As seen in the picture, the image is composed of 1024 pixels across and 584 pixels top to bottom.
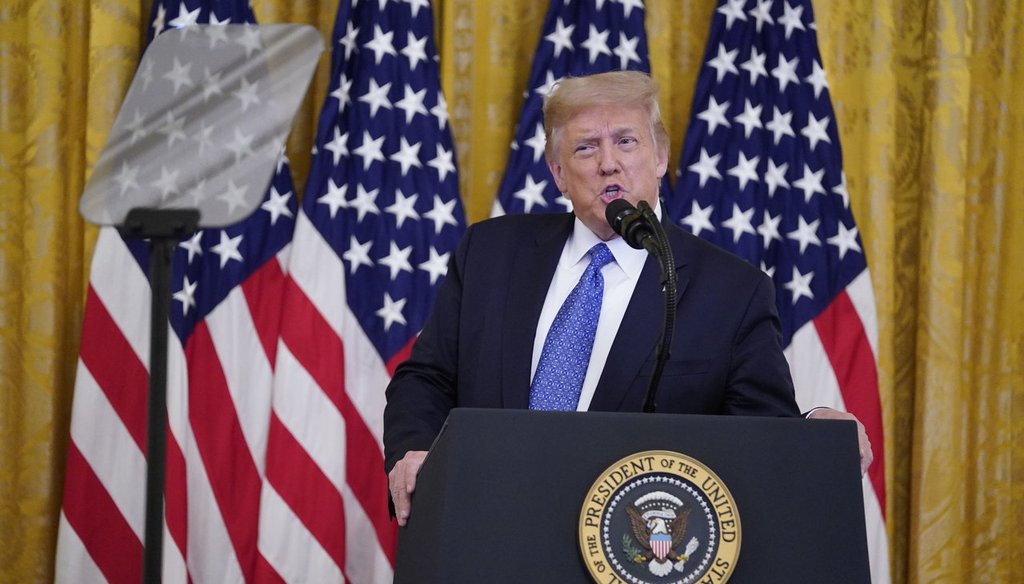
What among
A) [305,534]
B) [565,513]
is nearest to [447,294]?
[565,513]

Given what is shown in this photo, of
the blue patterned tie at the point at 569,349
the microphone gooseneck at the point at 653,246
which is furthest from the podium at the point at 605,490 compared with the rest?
the blue patterned tie at the point at 569,349

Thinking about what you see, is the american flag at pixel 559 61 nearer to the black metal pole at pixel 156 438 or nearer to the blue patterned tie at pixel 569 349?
the blue patterned tie at pixel 569 349

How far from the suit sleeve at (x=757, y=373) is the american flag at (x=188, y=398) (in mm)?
1928

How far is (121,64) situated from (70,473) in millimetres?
1354

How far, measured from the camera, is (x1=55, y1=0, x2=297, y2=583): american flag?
372cm

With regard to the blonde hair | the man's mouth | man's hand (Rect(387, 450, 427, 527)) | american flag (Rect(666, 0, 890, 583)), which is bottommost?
man's hand (Rect(387, 450, 427, 527))

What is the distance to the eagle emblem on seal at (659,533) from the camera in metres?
1.62

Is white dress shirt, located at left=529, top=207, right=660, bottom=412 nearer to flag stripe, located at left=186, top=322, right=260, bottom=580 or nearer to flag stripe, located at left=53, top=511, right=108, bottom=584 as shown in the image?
flag stripe, located at left=186, top=322, right=260, bottom=580

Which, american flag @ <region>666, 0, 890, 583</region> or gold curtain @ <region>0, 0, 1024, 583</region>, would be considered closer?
gold curtain @ <region>0, 0, 1024, 583</region>

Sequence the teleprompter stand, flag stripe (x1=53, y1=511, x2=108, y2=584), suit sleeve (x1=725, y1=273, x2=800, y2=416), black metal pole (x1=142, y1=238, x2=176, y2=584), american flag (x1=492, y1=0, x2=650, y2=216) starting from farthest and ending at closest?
american flag (x1=492, y1=0, x2=650, y2=216) < flag stripe (x1=53, y1=511, x2=108, y2=584) < suit sleeve (x1=725, y1=273, x2=800, y2=416) < the teleprompter stand < black metal pole (x1=142, y1=238, x2=176, y2=584)

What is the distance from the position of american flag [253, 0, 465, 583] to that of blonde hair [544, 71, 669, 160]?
51.9 inches

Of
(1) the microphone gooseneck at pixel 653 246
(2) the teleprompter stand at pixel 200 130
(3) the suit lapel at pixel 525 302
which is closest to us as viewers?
(2) the teleprompter stand at pixel 200 130

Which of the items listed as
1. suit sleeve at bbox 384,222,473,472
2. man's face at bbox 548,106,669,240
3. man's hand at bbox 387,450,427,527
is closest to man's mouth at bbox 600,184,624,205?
man's face at bbox 548,106,669,240

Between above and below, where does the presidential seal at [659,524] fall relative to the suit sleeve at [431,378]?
below
